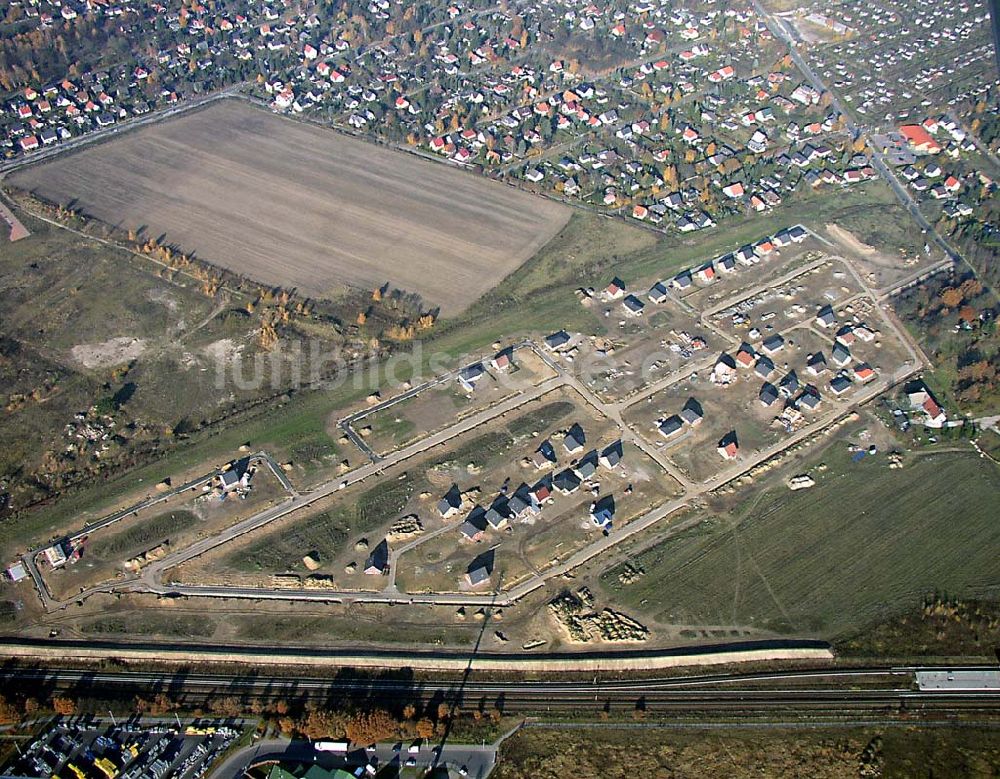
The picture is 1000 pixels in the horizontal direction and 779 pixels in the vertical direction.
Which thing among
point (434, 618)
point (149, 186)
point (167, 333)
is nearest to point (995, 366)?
point (434, 618)

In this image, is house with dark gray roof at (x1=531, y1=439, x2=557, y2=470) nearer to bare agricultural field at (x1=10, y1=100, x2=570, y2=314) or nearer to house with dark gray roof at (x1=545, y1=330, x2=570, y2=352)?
house with dark gray roof at (x1=545, y1=330, x2=570, y2=352)

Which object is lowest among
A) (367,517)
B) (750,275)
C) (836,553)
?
(367,517)

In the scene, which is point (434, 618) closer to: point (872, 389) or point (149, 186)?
point (872, 389)

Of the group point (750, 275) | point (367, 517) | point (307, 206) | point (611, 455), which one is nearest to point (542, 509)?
point (611, 455)

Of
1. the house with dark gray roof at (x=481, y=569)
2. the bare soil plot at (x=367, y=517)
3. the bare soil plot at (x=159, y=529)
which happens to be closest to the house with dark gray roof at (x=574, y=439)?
the bare soil plot at (x=367, y=517)

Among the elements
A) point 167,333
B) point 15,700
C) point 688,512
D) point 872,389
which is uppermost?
point 872,389

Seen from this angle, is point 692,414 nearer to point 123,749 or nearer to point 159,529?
point 159,529
